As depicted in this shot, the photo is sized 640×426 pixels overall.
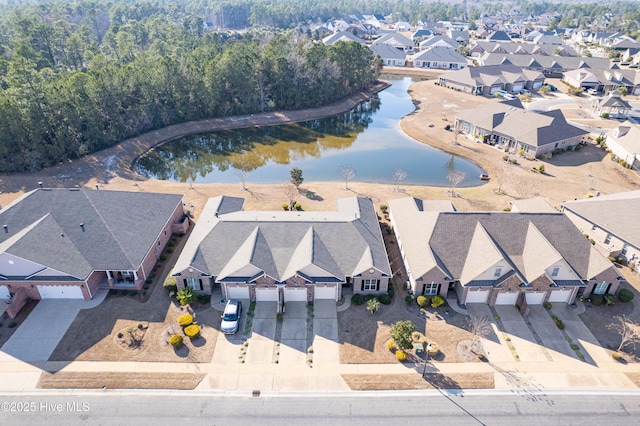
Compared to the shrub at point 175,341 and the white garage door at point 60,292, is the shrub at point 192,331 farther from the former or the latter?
the white garage door at point 60,292

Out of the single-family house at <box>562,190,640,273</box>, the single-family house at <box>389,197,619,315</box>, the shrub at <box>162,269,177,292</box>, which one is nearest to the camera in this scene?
the single-family house at <box>389,197,619,315</box>

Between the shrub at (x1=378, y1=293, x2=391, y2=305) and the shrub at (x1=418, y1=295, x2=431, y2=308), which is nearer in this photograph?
the shrub at (x1=418, y1=295, x2=431, y2=308)

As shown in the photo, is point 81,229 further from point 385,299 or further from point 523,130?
point 523,130

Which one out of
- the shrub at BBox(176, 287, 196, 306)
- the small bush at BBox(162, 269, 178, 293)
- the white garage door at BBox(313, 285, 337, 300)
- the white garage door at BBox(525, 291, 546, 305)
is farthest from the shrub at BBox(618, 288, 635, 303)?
the small bush at BBox(162, 269, 178, 293)

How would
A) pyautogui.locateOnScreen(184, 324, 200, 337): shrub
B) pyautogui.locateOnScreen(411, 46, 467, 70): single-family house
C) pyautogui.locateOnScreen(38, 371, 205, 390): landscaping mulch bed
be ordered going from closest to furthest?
pyautogui.locateOnScreen(38, 371, 205, 390): landscaping mulch bed, pyautogui.locateOnScreen(184, 324, 200, 337): shrub, pyautogui.locateOnScreen(411, 46, 467, 70): single-family house

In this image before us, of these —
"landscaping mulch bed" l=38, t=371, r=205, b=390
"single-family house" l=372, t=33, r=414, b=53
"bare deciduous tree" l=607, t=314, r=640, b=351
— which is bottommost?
"landscaping mulch bed" l=38, t=371, r=205, b=390

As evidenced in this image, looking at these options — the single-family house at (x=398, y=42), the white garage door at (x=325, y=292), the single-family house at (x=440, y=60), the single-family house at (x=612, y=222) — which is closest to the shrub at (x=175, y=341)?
the white garage door at (x=325, y=292)

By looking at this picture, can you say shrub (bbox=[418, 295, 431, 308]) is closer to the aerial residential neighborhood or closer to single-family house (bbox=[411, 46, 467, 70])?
the aerial residential neighborhood
